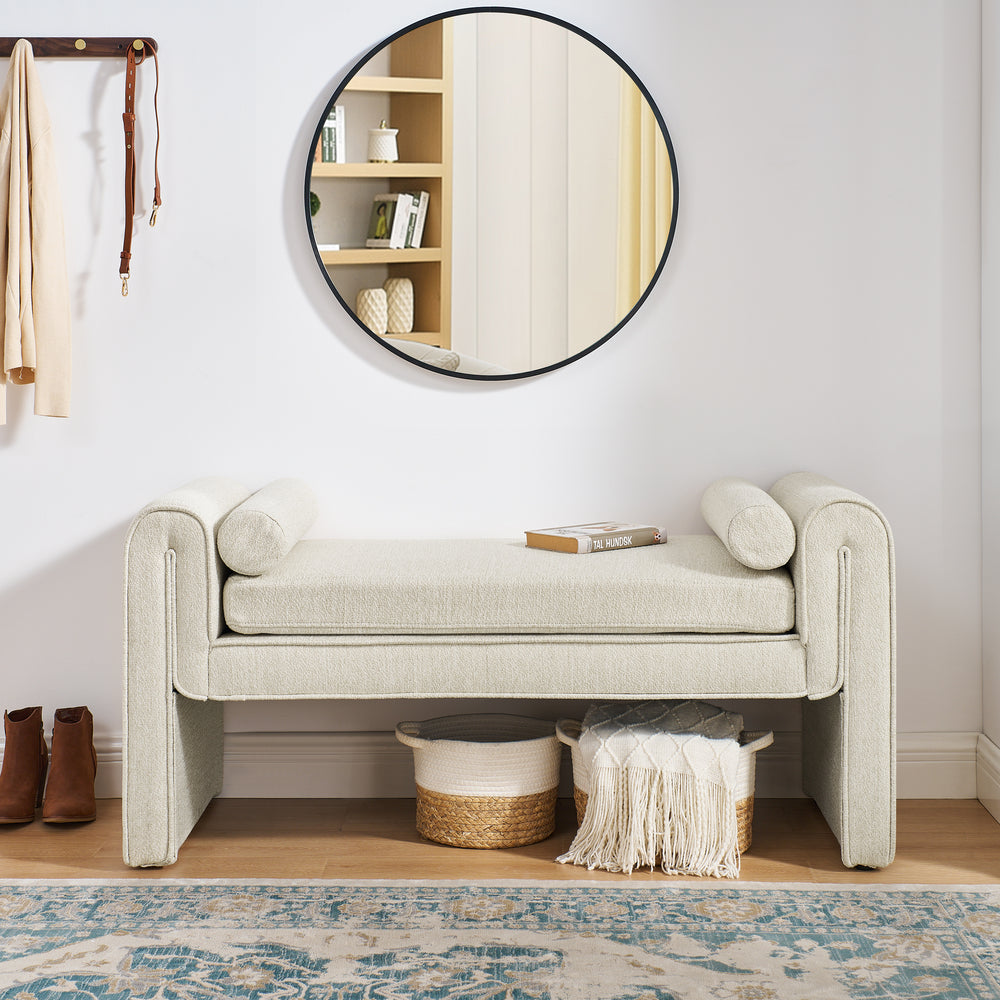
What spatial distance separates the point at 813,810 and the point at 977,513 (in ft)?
2.58

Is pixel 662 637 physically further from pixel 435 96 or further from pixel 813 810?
pixel 435 96

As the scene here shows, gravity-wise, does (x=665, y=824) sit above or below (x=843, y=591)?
below

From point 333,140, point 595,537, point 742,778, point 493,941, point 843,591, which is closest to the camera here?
point 493,941

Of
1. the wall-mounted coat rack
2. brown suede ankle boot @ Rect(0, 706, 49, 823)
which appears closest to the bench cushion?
brown suede ankle boot @ Rect(0, 706, 49, 823)

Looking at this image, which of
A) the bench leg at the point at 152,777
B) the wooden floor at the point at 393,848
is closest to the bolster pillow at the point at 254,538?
the bench leg at the point at 152,777

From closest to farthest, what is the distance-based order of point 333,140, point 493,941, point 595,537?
→ point 493,941
point 595,537
point 333,140

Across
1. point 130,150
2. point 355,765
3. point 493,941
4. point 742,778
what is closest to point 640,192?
point 130,150

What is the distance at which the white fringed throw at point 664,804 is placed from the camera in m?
1.91

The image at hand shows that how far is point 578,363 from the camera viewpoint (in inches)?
93.6

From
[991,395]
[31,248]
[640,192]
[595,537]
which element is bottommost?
[595,537]

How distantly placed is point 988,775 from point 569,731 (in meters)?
0.98

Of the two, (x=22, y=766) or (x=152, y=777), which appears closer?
(x=152, y=777)

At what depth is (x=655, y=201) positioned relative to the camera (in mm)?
2312

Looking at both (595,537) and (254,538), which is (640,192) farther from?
(254,538)
